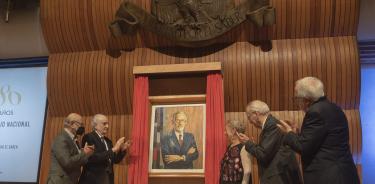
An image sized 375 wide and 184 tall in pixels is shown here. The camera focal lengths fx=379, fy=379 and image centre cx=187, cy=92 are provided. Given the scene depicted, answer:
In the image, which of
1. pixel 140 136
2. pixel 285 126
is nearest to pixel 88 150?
pixel 140 136

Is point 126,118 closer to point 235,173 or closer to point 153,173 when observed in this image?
point 153,173

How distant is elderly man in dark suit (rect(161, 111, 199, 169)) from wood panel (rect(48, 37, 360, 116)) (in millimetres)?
697

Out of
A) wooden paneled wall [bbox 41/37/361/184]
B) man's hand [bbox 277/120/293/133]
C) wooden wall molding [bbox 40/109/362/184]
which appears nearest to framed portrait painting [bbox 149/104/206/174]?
wooden wall molding [bbox 40/109/362/184]

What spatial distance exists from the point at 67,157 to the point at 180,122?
1758 millimetres

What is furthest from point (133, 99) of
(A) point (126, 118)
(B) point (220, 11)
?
(B) point (220, 11)

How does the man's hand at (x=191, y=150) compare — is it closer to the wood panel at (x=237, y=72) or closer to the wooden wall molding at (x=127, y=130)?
the wooden wall molding at (x=127, y=130)

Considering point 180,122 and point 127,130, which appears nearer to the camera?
point 180,122

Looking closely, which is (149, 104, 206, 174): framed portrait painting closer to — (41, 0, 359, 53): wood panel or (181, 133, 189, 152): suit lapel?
(181, 133, 189, 152): suit lapel

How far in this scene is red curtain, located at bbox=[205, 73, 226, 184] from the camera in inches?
183

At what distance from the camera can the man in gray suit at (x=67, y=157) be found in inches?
142

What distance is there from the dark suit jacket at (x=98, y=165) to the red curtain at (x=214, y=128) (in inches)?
50.8

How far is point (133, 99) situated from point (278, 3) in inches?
91.4

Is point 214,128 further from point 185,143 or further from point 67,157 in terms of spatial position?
point 67,157

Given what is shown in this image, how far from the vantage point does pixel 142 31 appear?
210 inches
